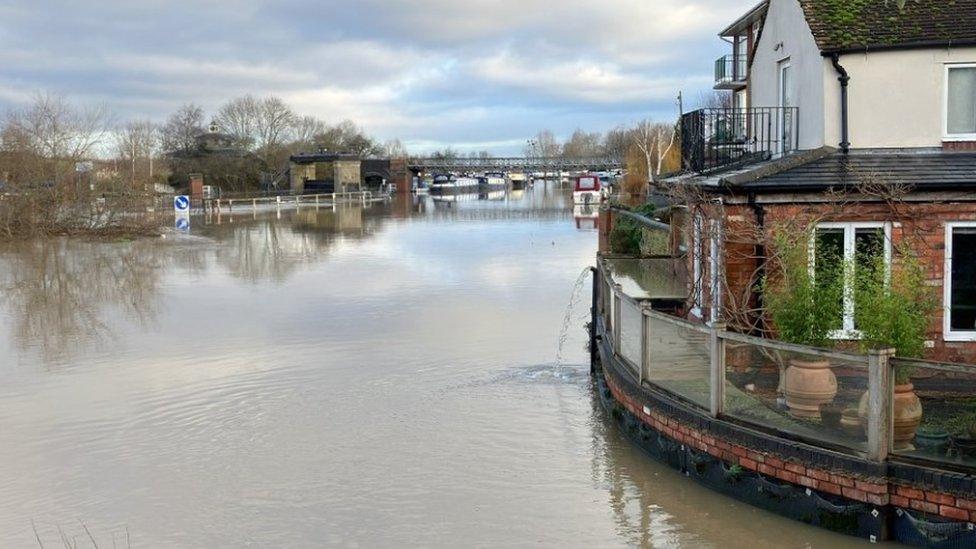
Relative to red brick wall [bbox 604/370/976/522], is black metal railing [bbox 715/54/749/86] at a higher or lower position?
higher

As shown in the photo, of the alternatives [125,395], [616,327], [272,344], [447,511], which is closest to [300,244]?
[272,344]

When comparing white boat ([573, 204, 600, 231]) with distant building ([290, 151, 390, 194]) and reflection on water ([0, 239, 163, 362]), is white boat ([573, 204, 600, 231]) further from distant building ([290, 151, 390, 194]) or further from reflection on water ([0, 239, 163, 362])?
distant building ([290, 151, 390, 194])

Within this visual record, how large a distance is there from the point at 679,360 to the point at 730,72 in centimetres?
3054

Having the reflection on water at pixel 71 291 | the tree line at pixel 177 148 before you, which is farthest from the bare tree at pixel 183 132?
the reflection on water at pixel 71 291

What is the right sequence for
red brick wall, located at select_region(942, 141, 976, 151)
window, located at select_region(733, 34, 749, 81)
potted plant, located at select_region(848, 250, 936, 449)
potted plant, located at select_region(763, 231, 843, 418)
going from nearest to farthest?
potted plant, located at select_region(848, 250, 936, 449) < potted plant, located at select_region(763, 231, 843, 418) < red brick wall, located at select_region(942, 141, 976, 151) < window, located at select_region(733, 34, 749, 81)

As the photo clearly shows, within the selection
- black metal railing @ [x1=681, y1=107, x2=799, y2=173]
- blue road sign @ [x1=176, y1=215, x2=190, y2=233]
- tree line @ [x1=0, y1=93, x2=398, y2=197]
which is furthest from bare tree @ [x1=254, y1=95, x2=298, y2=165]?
black metal railing @ [x1=681, y1=107, x2=799, y2=173]

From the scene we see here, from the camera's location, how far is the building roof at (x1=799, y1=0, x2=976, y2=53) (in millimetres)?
14117

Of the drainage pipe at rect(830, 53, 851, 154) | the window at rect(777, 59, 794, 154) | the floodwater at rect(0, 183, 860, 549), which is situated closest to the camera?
the floodwater at rect(0, 183, 860, 549)

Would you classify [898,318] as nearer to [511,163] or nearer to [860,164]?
[860,164]

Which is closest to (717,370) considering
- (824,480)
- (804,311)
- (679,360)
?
(679,360)

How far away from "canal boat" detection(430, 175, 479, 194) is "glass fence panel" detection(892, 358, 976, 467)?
124 metres

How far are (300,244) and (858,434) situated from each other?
125 ft

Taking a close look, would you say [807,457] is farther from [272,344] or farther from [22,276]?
[22,276]

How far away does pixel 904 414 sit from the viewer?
855 centimetres
